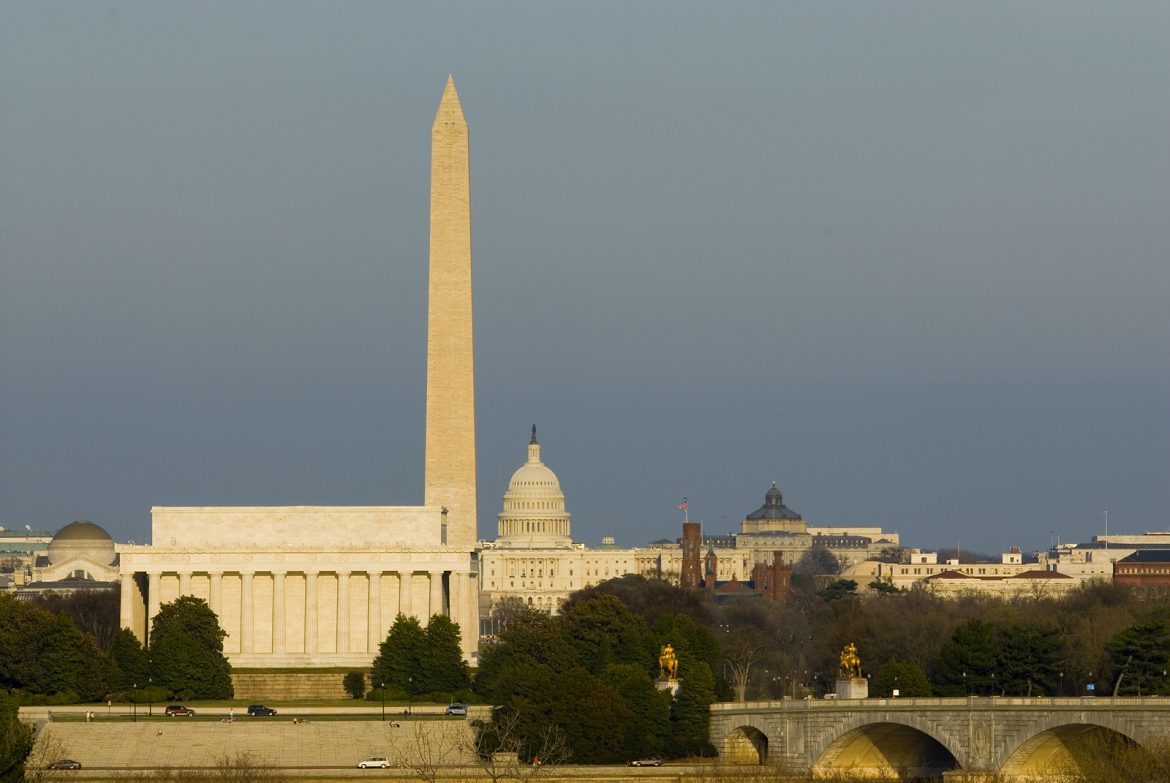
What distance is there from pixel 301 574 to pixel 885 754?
3851cm

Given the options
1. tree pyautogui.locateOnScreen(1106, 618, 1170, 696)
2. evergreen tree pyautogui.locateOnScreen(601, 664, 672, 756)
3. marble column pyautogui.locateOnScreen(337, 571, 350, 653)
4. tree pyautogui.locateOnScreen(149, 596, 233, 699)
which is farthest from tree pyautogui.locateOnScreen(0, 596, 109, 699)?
tree pyautogui.locateOnScreen(1106, 618, 1170, 696)

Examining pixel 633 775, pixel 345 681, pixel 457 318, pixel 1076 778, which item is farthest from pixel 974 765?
pixel 457 318

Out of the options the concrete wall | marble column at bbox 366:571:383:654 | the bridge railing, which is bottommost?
the bridge railing

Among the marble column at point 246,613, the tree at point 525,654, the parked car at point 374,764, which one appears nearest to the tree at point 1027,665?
the tree at point 525,654

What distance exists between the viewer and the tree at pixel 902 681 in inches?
4660

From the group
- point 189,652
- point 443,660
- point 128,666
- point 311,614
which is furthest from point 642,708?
point 311,614

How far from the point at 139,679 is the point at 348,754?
687 inches

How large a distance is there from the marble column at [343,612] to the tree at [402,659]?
10.1m

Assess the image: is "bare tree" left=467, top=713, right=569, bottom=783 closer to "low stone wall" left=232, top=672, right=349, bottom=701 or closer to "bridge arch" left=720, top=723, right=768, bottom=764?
"bridge arch" left=720, top=723, right=768, bottom=764

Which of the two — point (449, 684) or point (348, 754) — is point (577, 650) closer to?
point (449, 684)

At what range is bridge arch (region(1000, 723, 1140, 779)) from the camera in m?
94.2

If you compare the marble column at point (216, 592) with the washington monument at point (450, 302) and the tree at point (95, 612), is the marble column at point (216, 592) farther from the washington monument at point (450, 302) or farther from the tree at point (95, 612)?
the washington monument at point (450, 302)

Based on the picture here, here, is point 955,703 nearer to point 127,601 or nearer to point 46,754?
point 46,754

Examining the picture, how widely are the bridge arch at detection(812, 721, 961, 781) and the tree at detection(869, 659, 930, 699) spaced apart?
971cm
